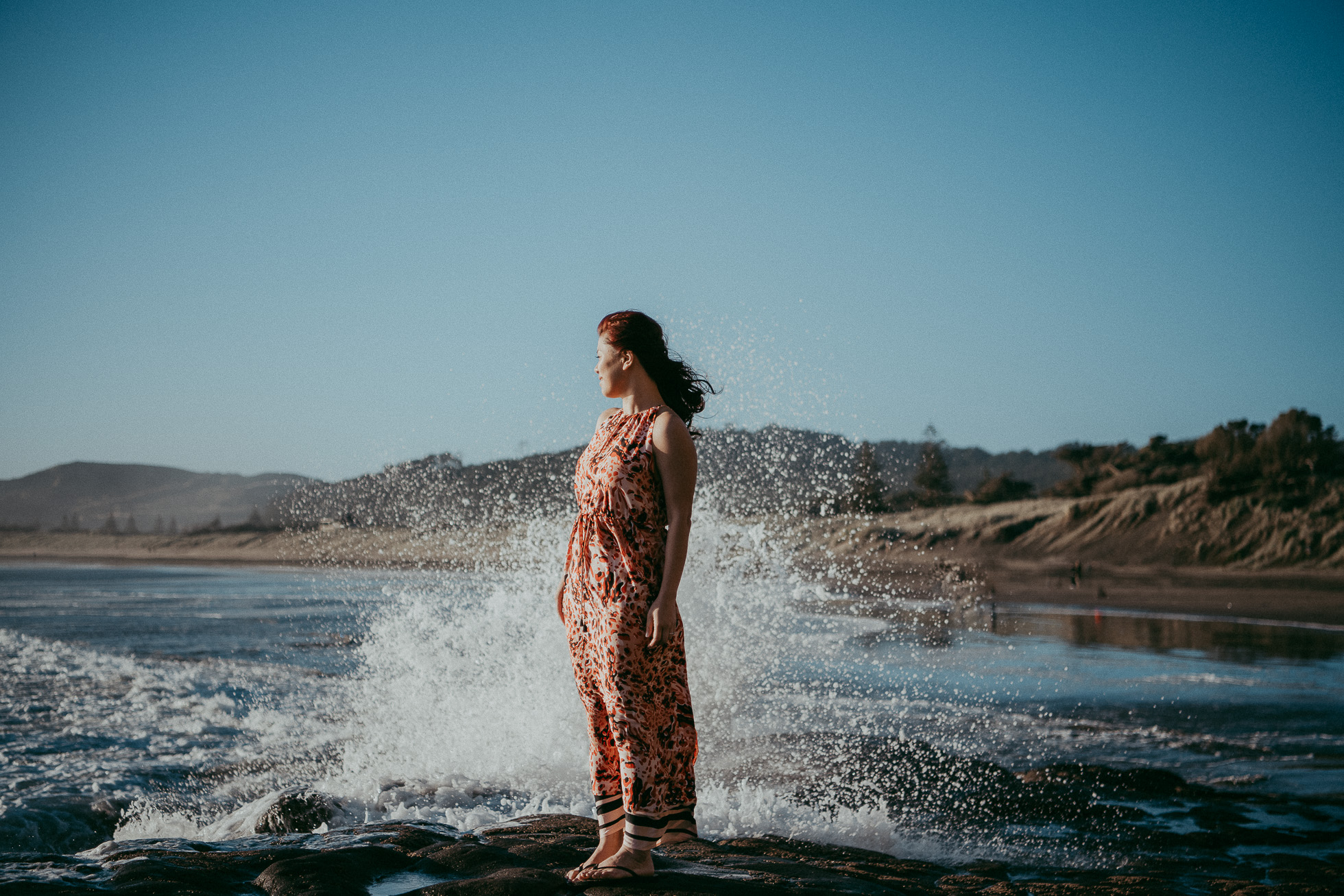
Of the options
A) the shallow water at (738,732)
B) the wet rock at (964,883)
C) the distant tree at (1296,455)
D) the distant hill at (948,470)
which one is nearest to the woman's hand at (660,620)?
the wet rock at (964,883)

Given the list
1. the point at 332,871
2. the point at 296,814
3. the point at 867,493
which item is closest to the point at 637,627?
the point at 332,871

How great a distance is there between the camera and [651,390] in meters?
3.42

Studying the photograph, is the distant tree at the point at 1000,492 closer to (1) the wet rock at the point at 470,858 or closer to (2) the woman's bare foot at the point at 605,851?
(1) the wet rock at the point at 470,858

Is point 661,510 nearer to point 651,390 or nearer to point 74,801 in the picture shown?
point 651,390

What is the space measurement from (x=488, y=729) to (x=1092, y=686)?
8731 mm

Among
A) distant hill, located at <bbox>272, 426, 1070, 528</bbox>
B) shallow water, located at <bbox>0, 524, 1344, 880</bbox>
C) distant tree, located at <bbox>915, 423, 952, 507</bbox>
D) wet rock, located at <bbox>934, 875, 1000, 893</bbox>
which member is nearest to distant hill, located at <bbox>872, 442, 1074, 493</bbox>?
distant tree, located at <bbox>915, 423, 952, 507</bbox>

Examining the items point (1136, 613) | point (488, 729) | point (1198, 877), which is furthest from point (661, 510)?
point (1136, 613)

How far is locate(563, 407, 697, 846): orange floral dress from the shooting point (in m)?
3.18

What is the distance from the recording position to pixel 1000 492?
56031 mm

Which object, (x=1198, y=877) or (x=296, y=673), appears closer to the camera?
(x=1198, y=877)

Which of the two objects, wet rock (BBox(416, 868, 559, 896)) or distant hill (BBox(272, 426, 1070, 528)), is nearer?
wet rock (BBox(416, 868, 559, 896))

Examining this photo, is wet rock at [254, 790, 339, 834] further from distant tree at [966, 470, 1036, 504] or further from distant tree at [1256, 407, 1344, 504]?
distant tree at [966, 470, 1036, 504]

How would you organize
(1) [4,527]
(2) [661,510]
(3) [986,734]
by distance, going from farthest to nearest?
(1) [4,527] < (3) [986,734] < (2) [661,510]

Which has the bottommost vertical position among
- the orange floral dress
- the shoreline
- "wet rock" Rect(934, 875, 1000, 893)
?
the shoreline
